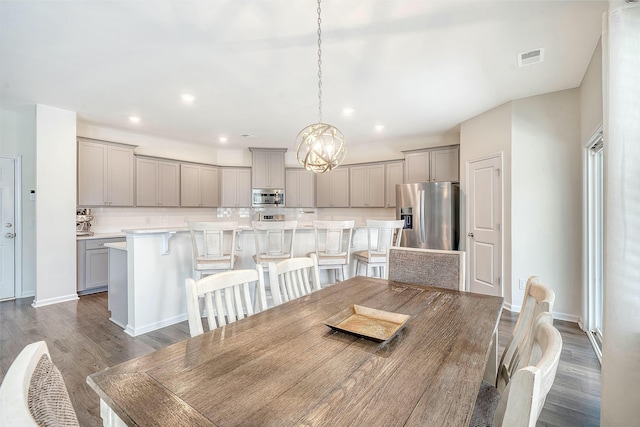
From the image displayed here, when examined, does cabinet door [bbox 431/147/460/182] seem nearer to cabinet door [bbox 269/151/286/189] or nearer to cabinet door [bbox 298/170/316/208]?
cabinet door [bbox 298/170/316/208]

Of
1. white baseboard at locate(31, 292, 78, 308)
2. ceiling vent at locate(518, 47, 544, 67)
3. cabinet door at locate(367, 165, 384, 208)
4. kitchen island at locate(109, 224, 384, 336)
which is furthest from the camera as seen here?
cabinet door at locate(367, 165, 384, 208)

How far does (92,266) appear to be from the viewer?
4195 mm

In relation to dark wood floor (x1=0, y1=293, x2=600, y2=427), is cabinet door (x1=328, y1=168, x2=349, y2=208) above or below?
above

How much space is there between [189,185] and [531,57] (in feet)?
17.9

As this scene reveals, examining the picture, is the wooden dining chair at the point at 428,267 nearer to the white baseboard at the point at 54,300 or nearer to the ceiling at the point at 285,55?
the ceiling at the point at 285,55

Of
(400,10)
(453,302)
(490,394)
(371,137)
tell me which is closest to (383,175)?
(371,137)

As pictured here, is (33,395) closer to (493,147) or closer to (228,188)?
(493,147)

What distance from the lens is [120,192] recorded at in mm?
4641

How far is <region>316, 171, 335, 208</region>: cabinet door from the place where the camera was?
6.25 meters

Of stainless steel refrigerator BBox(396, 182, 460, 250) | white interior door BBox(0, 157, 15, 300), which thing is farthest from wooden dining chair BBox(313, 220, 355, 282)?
white interior door BBox(0, 157, 15, 300)

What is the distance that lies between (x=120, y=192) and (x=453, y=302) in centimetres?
508

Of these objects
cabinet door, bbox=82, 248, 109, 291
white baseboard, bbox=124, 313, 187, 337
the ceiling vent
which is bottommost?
white baseboard, bbox=124, 313, 187, 337

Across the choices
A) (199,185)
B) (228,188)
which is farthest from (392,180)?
(199,185)

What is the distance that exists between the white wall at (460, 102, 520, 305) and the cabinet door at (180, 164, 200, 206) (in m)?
4.82
